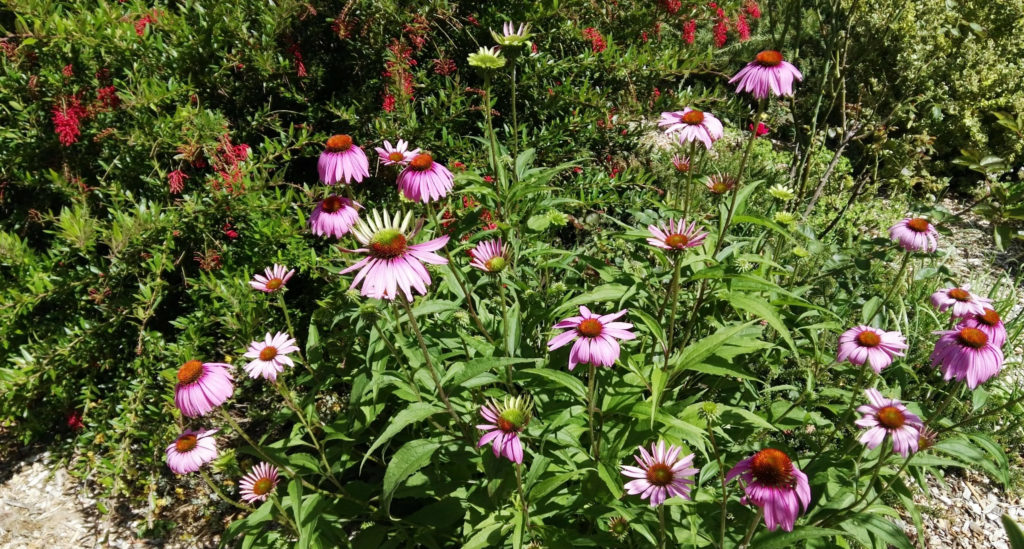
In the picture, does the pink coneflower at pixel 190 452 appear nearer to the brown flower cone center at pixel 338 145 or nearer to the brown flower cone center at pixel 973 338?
the brown flower cone center at pixel 338 145

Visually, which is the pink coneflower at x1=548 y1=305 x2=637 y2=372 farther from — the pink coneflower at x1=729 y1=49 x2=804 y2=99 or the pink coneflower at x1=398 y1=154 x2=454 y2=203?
the pink coneflower at x1=729 y1=49 x2=804 y2=99

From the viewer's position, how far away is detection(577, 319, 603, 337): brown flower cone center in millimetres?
1403

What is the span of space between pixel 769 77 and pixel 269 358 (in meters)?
1.60

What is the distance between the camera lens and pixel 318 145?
2.98m

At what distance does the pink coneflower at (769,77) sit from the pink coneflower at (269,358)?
1.46m

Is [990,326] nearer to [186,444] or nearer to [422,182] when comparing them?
[422,182]

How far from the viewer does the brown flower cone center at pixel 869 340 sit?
1.53m

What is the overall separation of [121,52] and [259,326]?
1.36 meters

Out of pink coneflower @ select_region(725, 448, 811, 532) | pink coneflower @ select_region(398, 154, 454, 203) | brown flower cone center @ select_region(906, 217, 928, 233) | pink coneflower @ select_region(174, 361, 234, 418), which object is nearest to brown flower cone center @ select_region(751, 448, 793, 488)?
pink coneflower @ select_region(725, 448, 811, 532)

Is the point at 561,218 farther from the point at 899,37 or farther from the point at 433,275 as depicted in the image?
the point at 899,37

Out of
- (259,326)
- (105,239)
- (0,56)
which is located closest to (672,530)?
(259,326)

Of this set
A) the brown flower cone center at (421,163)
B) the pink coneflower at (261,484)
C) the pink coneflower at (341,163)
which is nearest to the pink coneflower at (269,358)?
the pink coneflower at (261,484)

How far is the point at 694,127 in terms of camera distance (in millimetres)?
1685

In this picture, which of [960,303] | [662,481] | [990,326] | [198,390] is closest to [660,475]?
[662,481]
